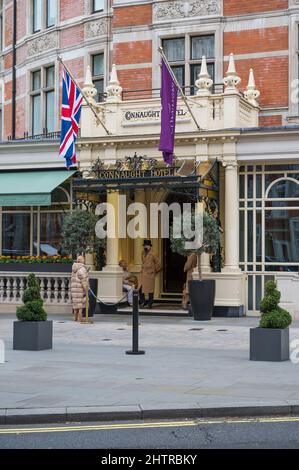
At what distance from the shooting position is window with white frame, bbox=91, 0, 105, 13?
26.8 metres

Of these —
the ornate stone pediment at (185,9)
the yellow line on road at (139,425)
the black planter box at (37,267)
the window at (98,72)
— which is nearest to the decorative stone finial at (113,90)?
the ornate stone pediment at (185,9)

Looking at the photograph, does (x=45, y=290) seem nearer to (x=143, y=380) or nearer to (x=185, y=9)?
(x=185, y=9)

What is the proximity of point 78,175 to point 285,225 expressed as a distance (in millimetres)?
6252

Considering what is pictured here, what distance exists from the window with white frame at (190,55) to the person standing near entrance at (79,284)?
24.0ft

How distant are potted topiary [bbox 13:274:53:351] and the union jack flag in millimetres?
6781

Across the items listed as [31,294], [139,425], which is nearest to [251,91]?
[31,294]

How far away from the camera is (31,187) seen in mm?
23047

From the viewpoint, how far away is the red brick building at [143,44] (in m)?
23.3

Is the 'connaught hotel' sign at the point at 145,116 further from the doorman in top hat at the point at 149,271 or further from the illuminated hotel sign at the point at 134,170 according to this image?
the doorman in top hat at the point at 149,271

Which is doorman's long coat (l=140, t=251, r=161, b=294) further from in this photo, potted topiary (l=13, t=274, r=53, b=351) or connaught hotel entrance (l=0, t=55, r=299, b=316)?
potted topiary (l=13, t=274, r=53, b=351)

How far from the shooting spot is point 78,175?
23391 millimetres

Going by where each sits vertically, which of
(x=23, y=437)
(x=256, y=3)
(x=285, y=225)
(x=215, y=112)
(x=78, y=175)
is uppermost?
(x=256, y=3)
